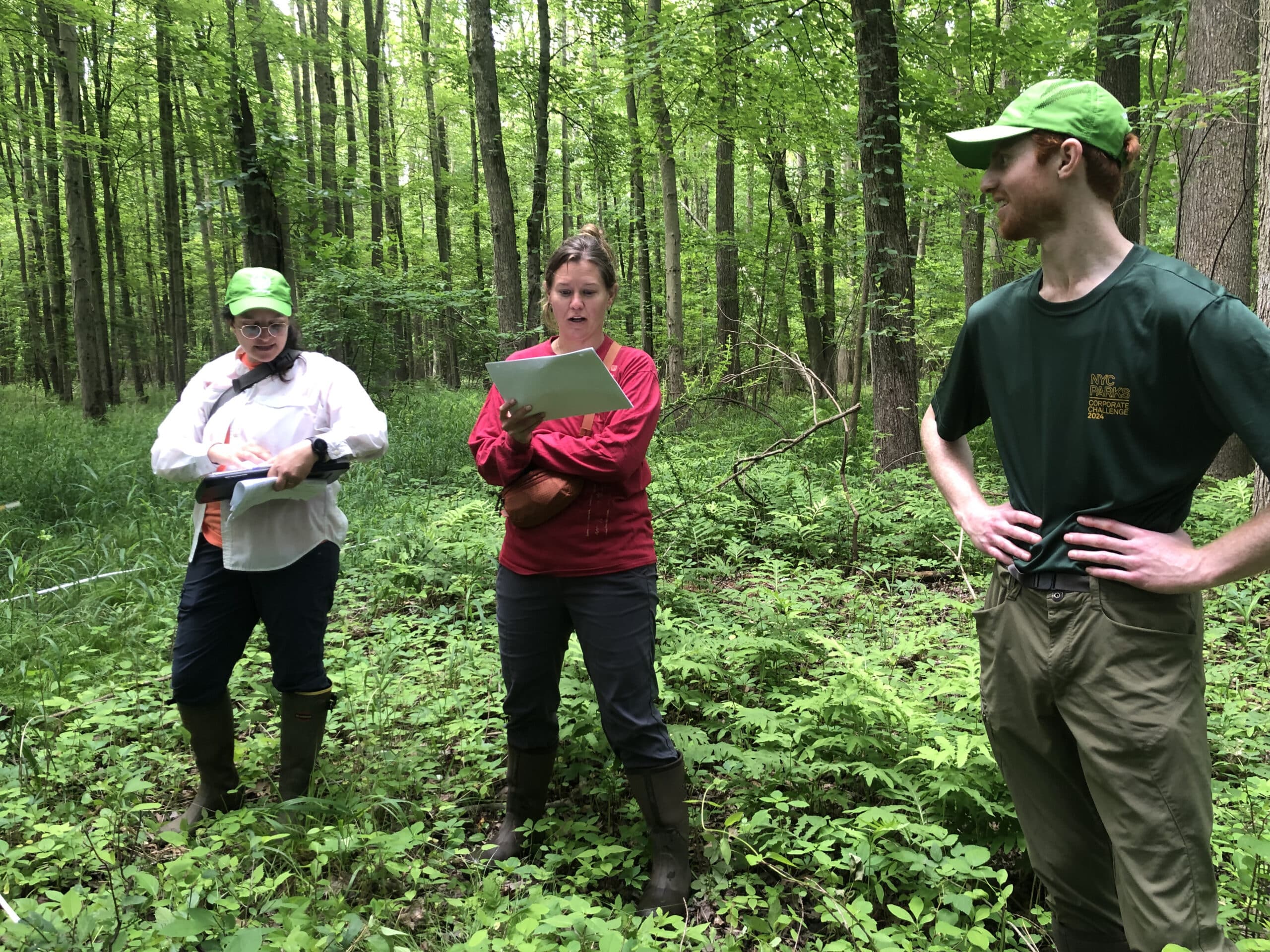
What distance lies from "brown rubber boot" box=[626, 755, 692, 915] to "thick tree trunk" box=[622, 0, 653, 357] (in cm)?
738

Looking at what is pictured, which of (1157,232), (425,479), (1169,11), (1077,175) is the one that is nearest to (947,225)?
(1157,232)

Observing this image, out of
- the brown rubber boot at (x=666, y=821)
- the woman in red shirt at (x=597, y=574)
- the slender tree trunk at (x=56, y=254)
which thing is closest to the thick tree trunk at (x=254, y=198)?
the woman in red shirt at (x=597, y=574)

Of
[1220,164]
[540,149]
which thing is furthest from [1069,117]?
[540,149]

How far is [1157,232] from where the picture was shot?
12625mm

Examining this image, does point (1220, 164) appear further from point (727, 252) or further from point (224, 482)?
point (224, 482)

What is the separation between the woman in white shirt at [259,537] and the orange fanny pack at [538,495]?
2.38 ft

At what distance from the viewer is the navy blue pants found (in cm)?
292

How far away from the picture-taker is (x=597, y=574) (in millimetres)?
2592

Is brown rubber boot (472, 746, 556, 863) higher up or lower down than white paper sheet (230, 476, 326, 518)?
lower down

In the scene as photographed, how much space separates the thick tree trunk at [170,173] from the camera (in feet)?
40.4

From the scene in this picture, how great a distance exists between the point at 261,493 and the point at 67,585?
346cm

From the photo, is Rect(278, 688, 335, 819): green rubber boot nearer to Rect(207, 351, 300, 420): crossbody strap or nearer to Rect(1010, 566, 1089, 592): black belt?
Rect(207, 351, 300, 420): crossbody strap

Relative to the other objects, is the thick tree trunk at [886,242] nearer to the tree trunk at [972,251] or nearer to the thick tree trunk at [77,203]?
the tree trunk at [972,251]

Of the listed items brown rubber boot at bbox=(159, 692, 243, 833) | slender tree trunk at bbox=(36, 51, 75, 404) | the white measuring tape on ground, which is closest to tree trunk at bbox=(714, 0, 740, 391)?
the white measuring tape on ground
